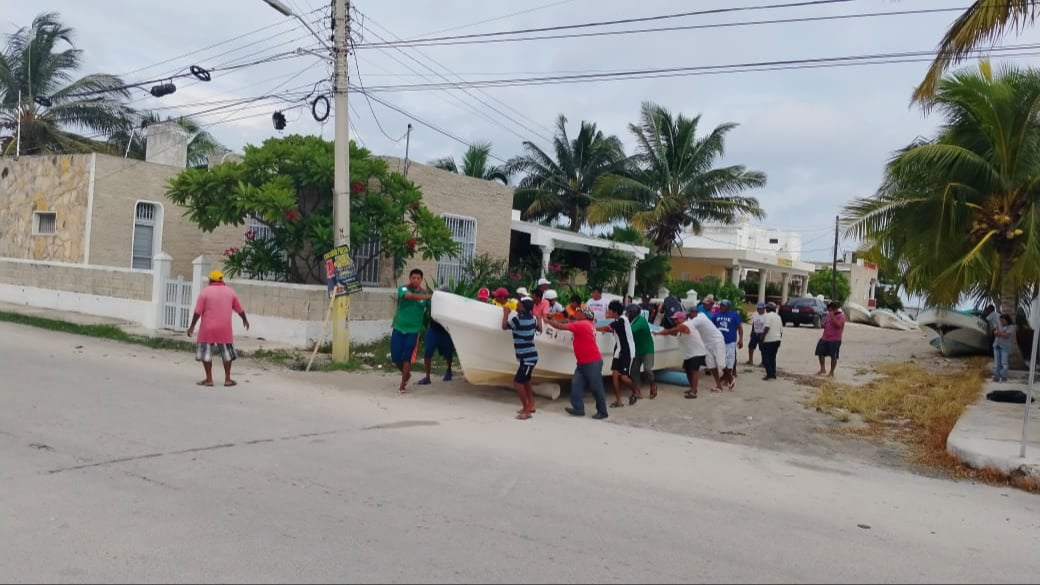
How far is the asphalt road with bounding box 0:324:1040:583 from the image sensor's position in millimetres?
4707

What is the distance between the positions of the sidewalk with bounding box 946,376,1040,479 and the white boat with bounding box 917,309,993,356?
403 inches

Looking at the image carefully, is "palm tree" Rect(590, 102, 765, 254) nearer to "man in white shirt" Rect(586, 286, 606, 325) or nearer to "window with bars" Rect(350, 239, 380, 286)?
"window with bars" Rect(350, 239, 380, 286)

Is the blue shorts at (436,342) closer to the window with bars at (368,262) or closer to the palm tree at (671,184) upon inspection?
the window with bars at (368,262)

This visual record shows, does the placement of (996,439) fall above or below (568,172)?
below

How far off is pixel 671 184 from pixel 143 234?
1937 centimetres

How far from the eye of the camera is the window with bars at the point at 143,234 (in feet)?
68.2

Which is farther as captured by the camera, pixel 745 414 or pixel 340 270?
pixel 340 270

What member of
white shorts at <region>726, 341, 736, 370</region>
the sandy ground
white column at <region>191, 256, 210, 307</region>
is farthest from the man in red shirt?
white column at <region>191, 256, 210, 307</region>

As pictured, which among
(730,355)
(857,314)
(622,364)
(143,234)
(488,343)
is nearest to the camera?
(488,343)

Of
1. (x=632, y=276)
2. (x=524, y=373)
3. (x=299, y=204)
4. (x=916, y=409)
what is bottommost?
(x=916, y=409)

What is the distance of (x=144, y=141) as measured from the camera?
1272 inches

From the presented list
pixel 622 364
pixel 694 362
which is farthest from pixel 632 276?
pixel 622 364

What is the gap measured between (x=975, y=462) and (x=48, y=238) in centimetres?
2135

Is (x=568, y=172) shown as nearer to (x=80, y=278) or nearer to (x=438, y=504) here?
(x=80, y=278)
